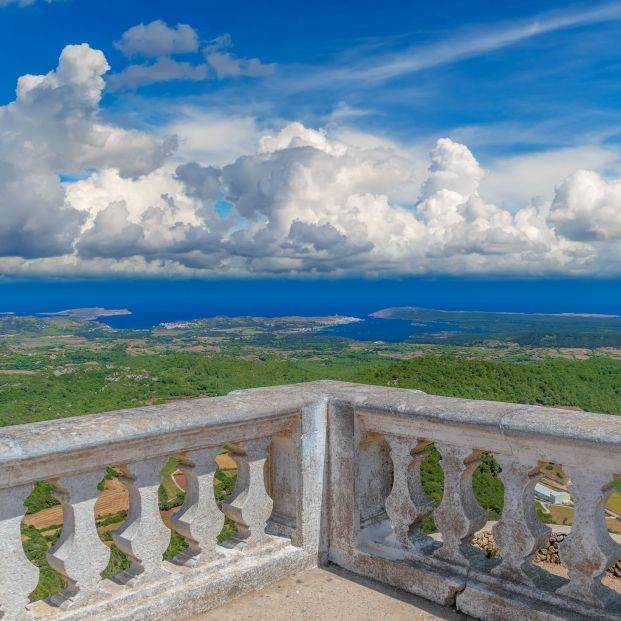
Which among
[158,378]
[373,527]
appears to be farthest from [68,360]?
[373,527]

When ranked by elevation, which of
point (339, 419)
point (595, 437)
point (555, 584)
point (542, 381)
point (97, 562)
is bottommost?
point (542, 381)

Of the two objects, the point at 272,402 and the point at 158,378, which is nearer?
the point at 272,402

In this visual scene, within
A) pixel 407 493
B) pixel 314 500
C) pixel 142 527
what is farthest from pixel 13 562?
pixel 407 493

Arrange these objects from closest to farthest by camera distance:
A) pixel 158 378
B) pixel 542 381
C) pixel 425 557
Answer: pixel 425 557 → pixel 542 381 → pixel 158 378

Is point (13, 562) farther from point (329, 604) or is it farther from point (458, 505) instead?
point (458, 505)

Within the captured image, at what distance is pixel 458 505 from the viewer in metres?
3.83

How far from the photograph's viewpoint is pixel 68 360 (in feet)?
305

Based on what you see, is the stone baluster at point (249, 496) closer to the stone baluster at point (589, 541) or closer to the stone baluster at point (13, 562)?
the stone baluster at point (13, 562)

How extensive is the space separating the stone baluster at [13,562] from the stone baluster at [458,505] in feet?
7.74

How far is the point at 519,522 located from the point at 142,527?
2139 millimetres

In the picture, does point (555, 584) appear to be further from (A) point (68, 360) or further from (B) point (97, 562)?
(A) point (68, 360)

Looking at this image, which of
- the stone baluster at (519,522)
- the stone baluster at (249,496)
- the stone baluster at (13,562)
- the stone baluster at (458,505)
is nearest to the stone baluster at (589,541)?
the stone baluster at (519,522)

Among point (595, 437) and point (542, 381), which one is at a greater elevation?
point (595, 437)

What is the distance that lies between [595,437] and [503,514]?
30.3 inches
